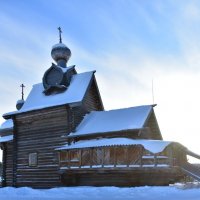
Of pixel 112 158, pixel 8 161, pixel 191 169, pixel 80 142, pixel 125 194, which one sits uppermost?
pixel 80 142

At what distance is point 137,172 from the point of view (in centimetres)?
2020

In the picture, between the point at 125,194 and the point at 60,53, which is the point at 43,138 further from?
the point at 125,194

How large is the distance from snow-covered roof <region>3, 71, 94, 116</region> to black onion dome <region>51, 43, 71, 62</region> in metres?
2.85

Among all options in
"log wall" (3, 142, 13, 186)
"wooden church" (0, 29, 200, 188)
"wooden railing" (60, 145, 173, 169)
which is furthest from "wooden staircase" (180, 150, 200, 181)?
"log wall" (3, 142, 13, 186)

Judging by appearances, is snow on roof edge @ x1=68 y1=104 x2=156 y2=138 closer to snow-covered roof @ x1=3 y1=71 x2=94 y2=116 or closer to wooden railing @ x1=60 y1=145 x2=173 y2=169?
wooden railing @ x1=60 y1=145 x2=173 y2=169

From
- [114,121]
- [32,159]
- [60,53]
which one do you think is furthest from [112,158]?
[60,53]

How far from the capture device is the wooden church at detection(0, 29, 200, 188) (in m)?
19.9

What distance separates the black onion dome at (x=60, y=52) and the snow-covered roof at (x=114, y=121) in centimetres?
743

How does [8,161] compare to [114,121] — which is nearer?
[114,121]

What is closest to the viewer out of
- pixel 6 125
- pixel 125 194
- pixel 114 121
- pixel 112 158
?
pixel 125 194

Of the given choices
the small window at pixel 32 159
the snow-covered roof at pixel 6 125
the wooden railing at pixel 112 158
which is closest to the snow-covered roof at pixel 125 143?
the wooden railing at pixel 112 158

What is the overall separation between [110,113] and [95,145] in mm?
4512

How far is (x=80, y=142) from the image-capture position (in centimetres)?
2309

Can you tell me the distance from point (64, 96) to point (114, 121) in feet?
16.5
